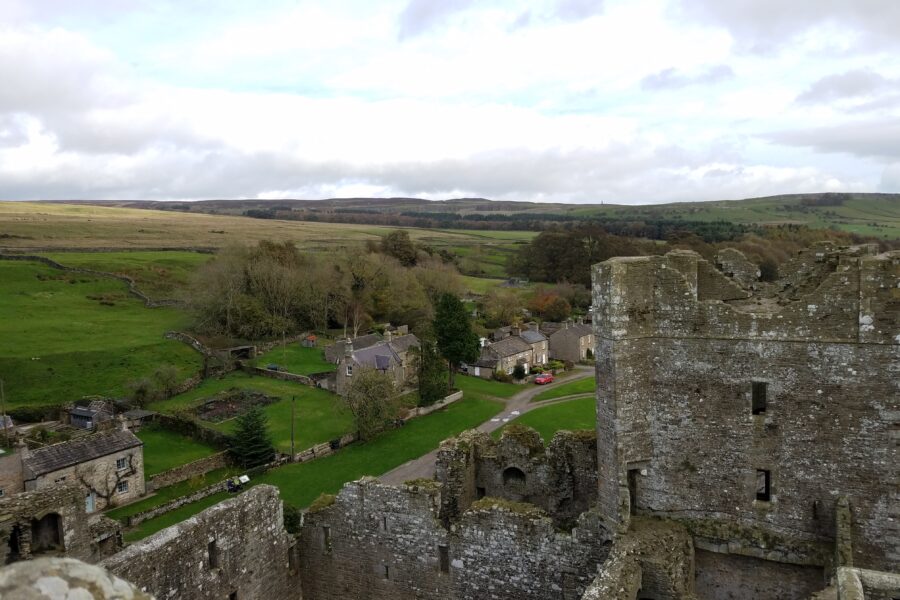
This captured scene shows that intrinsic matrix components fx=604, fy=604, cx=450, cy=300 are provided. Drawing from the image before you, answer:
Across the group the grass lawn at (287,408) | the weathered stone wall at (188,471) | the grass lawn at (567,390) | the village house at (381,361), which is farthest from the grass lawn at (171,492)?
the grass lawn at (567,390)

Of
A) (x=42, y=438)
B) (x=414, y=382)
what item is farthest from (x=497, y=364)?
(x=42, y=438)

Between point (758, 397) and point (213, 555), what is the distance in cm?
979

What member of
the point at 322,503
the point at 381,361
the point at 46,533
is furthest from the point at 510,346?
the point at 46,533

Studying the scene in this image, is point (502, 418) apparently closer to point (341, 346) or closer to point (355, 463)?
point (355, 463)

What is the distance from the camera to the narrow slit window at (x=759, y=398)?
10.2 metres

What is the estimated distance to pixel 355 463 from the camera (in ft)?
115

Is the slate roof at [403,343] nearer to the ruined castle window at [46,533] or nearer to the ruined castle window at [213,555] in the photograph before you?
the ruined castle window at [213,555]

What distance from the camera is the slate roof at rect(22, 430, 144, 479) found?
27609mm

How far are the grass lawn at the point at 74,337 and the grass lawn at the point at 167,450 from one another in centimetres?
873

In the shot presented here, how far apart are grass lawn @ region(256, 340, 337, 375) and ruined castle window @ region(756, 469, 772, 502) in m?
46.7

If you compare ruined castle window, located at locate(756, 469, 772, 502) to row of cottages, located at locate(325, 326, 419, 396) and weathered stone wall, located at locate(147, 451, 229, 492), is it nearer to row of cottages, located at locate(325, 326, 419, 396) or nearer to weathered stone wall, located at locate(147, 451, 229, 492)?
weathered stone wall, located at locate(147, 451, 229, 492)

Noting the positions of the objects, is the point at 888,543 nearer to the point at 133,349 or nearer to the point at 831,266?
the point at 831,266

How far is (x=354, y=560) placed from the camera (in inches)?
483

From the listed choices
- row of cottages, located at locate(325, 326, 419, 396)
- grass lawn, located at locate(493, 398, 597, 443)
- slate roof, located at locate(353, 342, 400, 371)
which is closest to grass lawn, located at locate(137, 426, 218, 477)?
row of cottages, located at locate(325, 326, 419, 396)
